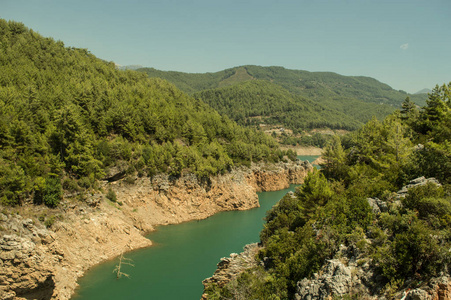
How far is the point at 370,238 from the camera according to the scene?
14.4 metres

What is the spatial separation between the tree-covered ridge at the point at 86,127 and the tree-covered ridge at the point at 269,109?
82.2 meters

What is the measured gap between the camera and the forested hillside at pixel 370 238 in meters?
11.4

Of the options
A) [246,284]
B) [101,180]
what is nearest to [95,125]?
[101,180]

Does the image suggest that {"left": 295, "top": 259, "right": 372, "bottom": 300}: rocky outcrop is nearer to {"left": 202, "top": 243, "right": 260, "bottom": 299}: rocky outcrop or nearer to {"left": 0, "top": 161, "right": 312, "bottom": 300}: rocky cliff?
{"left": 202, "top": 243, "right": 260, "bottom": 299}: rocky outcrop

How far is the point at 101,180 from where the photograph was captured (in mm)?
38688

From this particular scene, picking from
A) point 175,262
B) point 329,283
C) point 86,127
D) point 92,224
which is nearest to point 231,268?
point 329,283

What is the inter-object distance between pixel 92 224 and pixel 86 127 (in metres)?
15.5

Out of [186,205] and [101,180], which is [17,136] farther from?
[186,205]

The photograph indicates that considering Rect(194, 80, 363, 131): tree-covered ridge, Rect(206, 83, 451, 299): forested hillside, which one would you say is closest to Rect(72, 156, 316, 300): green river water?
Rect(206, 83, 451, 299): forested hillside

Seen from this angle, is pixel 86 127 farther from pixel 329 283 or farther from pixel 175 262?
pixel 329 283

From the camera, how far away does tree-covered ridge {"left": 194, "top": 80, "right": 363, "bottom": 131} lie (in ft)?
501

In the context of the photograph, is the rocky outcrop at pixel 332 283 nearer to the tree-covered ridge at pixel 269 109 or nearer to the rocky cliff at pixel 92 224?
the rocky cliff at pixel 92 224

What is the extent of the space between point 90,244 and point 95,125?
19155 mm

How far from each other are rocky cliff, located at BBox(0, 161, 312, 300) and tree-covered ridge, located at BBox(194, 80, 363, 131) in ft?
330
